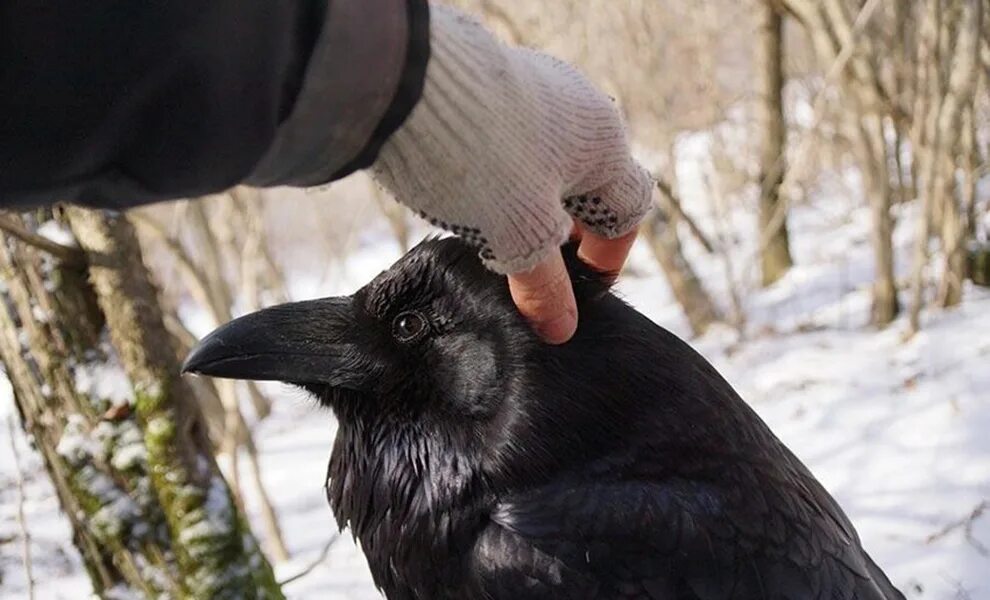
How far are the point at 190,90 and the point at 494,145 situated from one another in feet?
1.28

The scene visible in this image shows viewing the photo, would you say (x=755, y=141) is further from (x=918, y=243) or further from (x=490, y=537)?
(x=490, y=537)

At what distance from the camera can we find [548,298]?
4.81 feet

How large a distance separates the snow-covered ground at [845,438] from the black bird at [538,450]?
0.30 m

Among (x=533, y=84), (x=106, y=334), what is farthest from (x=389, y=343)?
(x=106, y=334)

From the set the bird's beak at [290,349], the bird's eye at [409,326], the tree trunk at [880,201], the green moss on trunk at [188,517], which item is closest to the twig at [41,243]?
the green moss on trunk at [188,517]

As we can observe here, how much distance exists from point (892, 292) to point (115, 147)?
641 cm

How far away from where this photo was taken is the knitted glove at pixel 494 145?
1168 millimetres

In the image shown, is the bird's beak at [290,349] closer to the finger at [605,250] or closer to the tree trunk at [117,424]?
the finger at [605,250]

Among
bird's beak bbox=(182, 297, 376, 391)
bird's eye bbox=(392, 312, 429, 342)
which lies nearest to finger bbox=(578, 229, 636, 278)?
bird's eye bbox=(392, 312, 429, 342)

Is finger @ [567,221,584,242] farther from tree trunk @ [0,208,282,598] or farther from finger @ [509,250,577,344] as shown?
tree trunk @ [0,208,282,598]

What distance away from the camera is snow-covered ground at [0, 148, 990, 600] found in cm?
332

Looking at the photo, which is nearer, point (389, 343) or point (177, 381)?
point (389, 343)

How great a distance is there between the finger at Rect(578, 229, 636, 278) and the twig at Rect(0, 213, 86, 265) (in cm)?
121

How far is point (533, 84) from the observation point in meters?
1.28
